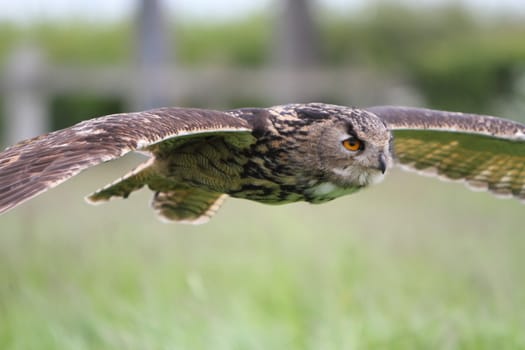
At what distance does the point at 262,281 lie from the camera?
655 cm

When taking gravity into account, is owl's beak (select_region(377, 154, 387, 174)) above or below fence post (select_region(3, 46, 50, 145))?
above

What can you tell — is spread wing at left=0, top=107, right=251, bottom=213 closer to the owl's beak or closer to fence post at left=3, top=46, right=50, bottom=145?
the owl's beak

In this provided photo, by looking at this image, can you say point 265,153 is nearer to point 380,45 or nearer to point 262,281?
point 262,281

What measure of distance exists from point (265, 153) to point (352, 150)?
442mm

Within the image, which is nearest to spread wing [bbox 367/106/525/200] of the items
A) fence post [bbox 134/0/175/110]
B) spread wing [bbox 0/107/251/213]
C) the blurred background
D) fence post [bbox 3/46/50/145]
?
the blurred background

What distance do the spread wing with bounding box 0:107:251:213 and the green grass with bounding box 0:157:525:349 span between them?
105 centimetres

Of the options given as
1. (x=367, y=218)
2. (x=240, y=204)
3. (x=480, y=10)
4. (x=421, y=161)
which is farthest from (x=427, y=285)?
(x=480, y=10)

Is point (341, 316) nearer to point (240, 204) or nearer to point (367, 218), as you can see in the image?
point (367, 218)

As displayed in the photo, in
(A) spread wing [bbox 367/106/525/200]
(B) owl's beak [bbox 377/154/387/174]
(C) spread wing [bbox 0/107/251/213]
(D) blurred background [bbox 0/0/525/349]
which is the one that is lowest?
(D) blurred background [bbox 0/0/525/349]

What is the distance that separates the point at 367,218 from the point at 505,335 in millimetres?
2883

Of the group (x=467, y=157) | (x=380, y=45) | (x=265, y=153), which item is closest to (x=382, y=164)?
(x=265, y=153)

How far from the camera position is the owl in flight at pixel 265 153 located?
3973 mm

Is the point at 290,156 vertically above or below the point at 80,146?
below

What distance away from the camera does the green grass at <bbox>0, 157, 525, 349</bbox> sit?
559 centimetres
